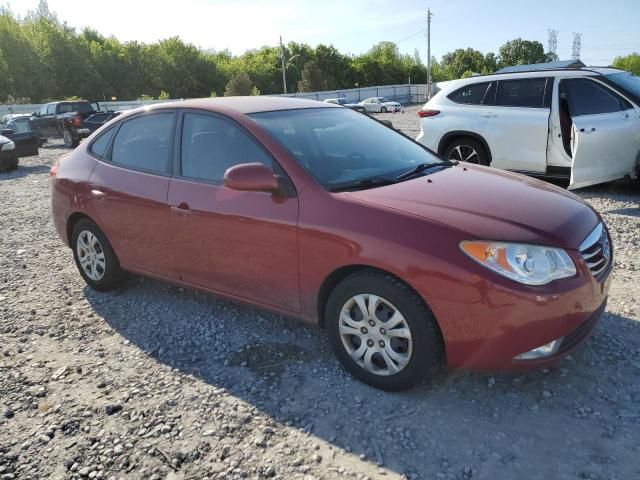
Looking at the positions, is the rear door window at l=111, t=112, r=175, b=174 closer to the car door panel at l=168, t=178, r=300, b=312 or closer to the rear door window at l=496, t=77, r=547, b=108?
the car door panel at l=168, t=178, r=300, b=312

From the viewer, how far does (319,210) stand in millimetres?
3016

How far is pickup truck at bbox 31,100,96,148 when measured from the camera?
20000 mm

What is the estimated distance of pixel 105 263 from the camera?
4.54 meters

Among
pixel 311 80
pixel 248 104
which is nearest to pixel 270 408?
pixel 248 104

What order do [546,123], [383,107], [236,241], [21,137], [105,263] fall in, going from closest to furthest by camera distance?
[236,241]
[105,263]
[546,123]
[21,137]
[383,107]

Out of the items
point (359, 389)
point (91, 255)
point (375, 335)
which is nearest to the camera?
point (375, 335)

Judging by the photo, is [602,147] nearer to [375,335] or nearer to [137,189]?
[375,335]

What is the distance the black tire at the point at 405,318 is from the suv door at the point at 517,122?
200 inches

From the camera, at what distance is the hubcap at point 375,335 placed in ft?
9.28

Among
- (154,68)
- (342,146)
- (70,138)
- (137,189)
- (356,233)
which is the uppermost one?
(154,68)

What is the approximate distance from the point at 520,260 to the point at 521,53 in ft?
367

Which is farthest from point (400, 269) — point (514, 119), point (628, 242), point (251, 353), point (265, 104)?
point (514, 119)

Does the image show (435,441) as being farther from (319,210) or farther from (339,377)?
(319,210)

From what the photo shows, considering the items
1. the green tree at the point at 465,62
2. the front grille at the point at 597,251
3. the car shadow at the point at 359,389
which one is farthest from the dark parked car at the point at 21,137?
the green tree at the point at 465,62
